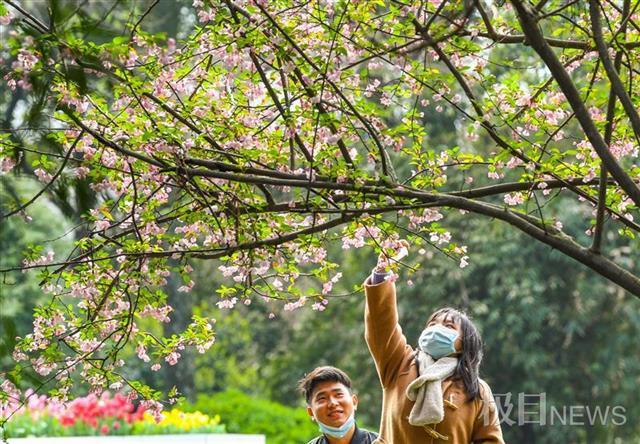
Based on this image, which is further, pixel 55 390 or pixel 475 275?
pixel 475 275

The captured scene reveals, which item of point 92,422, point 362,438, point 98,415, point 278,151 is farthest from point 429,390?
point 98,415

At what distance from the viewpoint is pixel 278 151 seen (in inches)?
179

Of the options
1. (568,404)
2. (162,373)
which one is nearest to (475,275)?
(568,404)

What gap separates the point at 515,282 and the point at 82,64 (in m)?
13.4

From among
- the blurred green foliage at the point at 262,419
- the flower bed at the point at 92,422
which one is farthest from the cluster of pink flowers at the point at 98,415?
the blurred green foliage at the point at 262,419

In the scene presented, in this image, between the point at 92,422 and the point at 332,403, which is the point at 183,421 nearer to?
the point at 92,422

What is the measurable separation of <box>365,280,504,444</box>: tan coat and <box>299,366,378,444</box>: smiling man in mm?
118

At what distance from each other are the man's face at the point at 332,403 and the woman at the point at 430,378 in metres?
0.15

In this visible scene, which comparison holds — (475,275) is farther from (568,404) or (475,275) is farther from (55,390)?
(55,390)

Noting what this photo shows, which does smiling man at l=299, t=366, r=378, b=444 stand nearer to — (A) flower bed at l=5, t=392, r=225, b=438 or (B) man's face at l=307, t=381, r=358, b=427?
(B) man's face at l=307, t=381, r=358, b=427

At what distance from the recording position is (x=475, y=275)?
16719 millimetres

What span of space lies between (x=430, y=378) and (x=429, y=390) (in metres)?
0.04

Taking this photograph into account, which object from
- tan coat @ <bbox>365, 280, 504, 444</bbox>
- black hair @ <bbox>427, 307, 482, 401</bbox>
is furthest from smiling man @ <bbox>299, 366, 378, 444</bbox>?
black hair @ <bbox>427, 307, 482, 401</bbox>

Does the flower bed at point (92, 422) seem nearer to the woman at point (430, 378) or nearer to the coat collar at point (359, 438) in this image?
the coat collar at point (359, 438)
